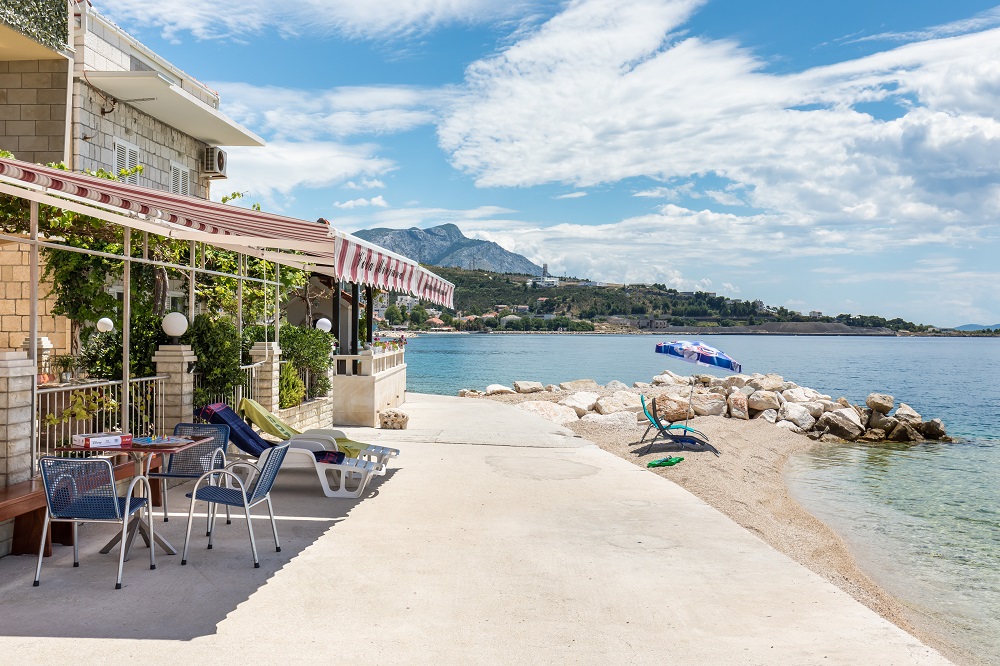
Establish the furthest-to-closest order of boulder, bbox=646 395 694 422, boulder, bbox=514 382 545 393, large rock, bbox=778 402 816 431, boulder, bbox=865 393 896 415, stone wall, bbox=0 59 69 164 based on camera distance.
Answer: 1. boulder, bbox=514 382 545 393
2. boulder, bbox=865 393 896 415
3. large rock, bbox=778 402 816 431
4. boulder, bbox=646 395 694 422
5. stone wall, bbox=0 59 69 164

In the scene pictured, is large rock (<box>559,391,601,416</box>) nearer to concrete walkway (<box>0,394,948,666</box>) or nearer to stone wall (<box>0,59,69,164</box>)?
concrete walkway (<box>0,394,948,666</box>)

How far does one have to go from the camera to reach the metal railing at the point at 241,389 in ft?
33.9

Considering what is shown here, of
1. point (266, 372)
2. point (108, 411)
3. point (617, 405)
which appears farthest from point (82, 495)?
point (617, 405)

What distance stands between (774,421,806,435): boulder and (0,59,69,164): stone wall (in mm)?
19357

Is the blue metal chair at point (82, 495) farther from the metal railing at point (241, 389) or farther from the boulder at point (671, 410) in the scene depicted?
the boulder at point (671, 410)

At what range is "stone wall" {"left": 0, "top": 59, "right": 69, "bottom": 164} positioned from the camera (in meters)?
15.2

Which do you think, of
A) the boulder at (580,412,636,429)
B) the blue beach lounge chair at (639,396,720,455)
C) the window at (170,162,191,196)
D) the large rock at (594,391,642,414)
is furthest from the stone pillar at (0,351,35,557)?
the large rock at (594,391,642,414)

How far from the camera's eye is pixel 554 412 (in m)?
19.7

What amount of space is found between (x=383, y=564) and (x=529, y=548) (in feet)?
4.43

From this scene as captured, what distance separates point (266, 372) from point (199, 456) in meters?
4.89

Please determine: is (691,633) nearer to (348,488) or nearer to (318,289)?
(348,488)

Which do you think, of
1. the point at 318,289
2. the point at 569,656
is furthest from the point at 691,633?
the point at 318,289

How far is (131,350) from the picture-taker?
9.47 m

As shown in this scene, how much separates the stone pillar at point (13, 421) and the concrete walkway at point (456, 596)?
2.18ft
